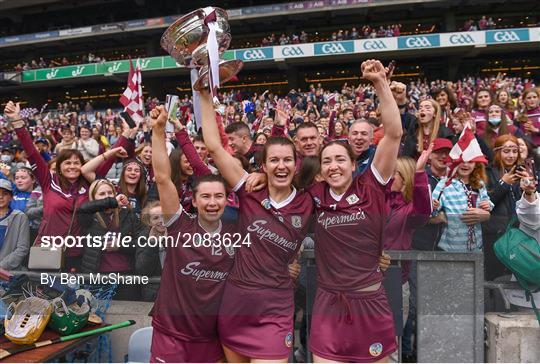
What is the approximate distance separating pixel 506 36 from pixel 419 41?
4.77 metres

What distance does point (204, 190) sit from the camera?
97.3 inches

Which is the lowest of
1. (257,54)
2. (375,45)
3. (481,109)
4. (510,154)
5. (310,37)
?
(510,154)

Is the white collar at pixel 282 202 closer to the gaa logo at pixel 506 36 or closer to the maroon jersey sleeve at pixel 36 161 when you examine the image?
the maroon jersey sleeve at pixel 36 161

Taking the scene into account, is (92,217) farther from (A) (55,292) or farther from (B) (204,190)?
(B) (204,190)

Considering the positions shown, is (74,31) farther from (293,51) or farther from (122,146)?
(122,146)

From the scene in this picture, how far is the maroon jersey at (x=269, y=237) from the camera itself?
2.37 metres

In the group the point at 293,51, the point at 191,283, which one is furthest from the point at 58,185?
the point at 293,51

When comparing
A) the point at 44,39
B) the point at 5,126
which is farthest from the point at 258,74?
the point at 5,126

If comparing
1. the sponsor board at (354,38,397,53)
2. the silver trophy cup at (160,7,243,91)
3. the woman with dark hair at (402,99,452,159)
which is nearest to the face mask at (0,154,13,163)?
the silver trophy cup at (160,7,243,91)

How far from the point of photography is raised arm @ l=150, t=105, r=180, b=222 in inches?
95.6

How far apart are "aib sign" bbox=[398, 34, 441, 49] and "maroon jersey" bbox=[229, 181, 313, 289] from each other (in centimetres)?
2540

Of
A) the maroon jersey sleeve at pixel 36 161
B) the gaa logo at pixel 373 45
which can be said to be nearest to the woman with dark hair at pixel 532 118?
the maroon jersey sleeve at pixel 36 161

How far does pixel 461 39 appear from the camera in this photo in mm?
25266

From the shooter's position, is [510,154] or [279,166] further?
[510,154]
